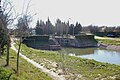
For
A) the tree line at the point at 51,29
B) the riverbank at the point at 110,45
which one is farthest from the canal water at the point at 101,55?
the tree line at the point at 51,29

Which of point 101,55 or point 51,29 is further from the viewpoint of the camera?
point 51,29

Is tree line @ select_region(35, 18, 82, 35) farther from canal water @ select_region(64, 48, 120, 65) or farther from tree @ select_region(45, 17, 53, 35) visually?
canal water @ select_region(64, 48, 120, 65)

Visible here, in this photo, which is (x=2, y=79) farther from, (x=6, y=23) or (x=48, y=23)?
(x=48, y=23)

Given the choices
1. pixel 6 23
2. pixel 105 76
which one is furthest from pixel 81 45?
pixel 6 23

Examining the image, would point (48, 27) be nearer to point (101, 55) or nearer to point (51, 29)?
point (51, 29)

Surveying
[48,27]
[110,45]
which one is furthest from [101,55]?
[48,27]

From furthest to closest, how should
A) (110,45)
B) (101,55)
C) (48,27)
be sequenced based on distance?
(48,27)
(110,45)
(101,55)

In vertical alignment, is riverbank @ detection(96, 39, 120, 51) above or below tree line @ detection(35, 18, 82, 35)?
below

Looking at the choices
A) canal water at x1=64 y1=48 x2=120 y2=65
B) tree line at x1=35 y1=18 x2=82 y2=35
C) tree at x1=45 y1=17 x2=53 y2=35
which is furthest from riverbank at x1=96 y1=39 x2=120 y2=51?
tree at x1=45 y1=17 x2=53 y2=35

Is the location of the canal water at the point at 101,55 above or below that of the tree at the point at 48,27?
below

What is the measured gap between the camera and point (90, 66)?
2541 cm

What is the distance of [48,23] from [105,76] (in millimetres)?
70565

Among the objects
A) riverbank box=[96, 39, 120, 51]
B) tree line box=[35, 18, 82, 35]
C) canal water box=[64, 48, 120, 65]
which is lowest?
canal water box=[64, 48, 120, 65]

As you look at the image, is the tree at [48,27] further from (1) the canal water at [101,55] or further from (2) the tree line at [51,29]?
(1) the canal water at [101,55]
